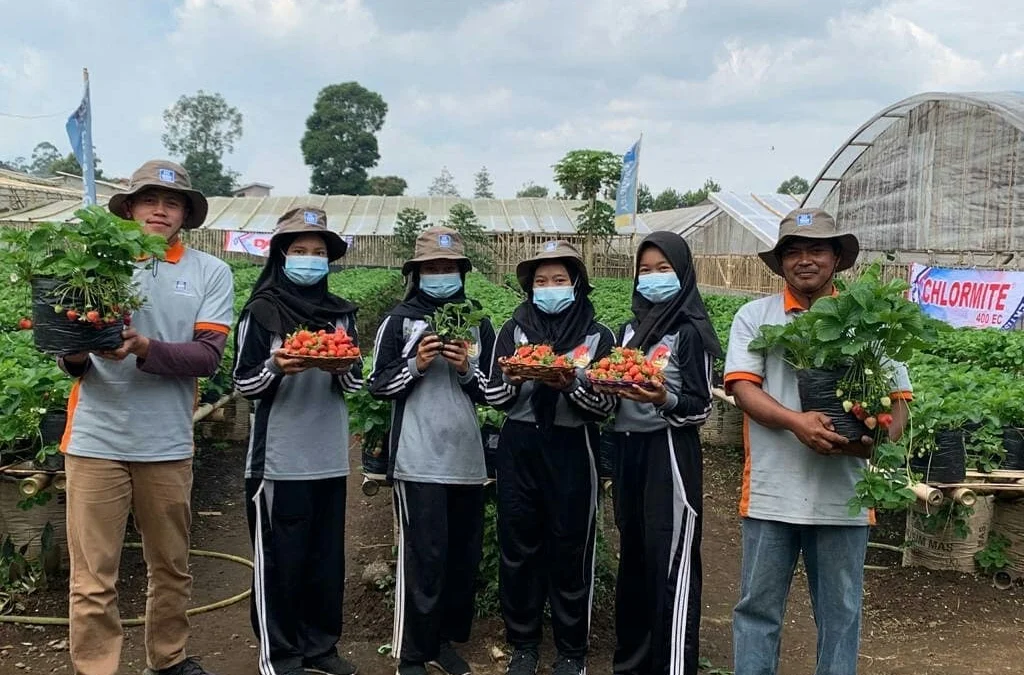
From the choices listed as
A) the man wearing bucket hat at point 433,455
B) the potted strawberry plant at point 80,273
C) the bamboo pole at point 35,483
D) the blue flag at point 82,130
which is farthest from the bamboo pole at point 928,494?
the blue flag at point 82,130

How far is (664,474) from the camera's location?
348 cm

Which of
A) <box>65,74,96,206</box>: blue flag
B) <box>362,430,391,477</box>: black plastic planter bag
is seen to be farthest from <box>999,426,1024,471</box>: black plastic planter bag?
<box>65,74,96,206</box>: blue flag

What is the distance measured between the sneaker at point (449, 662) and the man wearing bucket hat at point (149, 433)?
3.42 feet

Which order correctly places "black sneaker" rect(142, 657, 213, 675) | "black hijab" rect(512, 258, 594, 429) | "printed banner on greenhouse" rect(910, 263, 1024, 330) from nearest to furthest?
1. "black sneaker" rect(142, 657, 213, 675)
2. "black hijab" rect(512, 258, 594, 429)
3. "printed banner on greenhouse" rect(910, 263, 1024, 330)

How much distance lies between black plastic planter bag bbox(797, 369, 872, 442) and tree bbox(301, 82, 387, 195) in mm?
52545

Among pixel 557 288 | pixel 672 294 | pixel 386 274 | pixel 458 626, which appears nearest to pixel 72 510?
pixel 458 626

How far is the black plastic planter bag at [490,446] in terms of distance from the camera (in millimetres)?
4176

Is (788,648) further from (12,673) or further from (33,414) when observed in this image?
(33,414)

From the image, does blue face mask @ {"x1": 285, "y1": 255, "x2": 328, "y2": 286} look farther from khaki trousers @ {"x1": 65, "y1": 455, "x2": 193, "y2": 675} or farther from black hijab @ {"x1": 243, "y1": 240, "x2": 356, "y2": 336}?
khaki trousers @ {"x1": 65, "y1": 455, "x2": 193, "y2": 675}

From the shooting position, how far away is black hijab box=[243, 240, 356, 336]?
3.61 m

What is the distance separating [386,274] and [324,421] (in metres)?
22.8

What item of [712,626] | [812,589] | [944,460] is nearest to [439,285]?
[812,589]

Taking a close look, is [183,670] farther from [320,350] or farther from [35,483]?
[320,350]

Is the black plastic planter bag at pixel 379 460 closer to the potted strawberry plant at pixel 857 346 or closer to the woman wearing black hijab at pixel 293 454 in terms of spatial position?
the woman wearing black hijab at pixel 293 454
